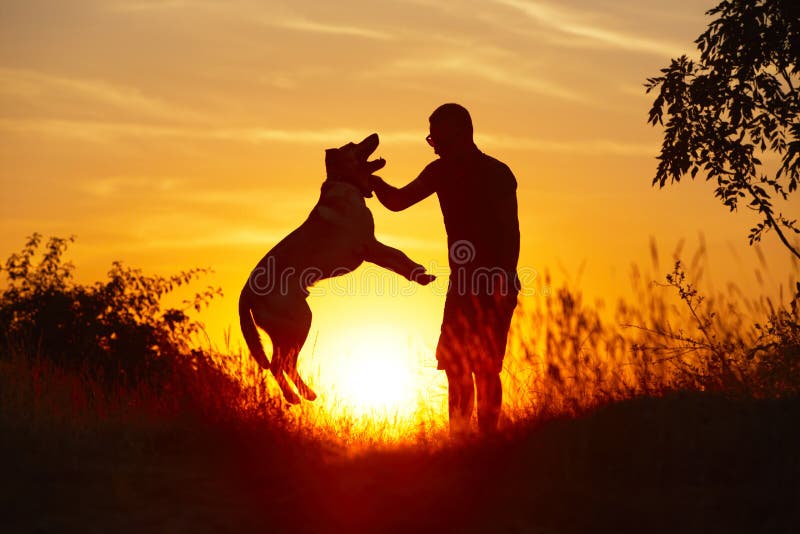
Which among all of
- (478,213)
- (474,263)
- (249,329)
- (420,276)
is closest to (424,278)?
(420,276)

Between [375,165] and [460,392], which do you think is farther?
[375,165]

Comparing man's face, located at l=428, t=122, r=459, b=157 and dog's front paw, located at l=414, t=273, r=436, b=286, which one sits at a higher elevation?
man's face, located at l=428, t=122, r=459, b=157

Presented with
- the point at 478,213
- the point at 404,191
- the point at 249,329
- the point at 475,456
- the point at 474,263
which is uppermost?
the point at 404,191

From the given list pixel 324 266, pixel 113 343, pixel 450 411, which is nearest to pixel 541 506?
pixel 450 411

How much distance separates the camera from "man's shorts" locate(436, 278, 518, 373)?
23.7ft

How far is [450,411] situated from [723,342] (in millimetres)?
2202

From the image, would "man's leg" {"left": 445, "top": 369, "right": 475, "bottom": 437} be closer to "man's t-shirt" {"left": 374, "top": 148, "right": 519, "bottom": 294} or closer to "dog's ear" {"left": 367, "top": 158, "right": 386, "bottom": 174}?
"man's t-shirt" {"left": 374, "top": 148, "right": 519, "bottom": 294}

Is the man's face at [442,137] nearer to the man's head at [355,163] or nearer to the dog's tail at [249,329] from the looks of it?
the man's head at [355,163]

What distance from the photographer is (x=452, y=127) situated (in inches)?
293

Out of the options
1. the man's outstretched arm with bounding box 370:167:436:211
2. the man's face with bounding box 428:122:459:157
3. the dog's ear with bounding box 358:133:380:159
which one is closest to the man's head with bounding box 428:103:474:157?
the man's face with bounding box 428:122:459:157

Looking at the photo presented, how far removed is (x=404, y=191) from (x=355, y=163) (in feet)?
1.83

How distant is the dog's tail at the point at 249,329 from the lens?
26.8 feet

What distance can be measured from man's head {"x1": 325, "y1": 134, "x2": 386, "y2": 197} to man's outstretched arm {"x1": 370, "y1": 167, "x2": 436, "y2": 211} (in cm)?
9

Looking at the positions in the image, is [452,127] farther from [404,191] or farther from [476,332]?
[476,332]
